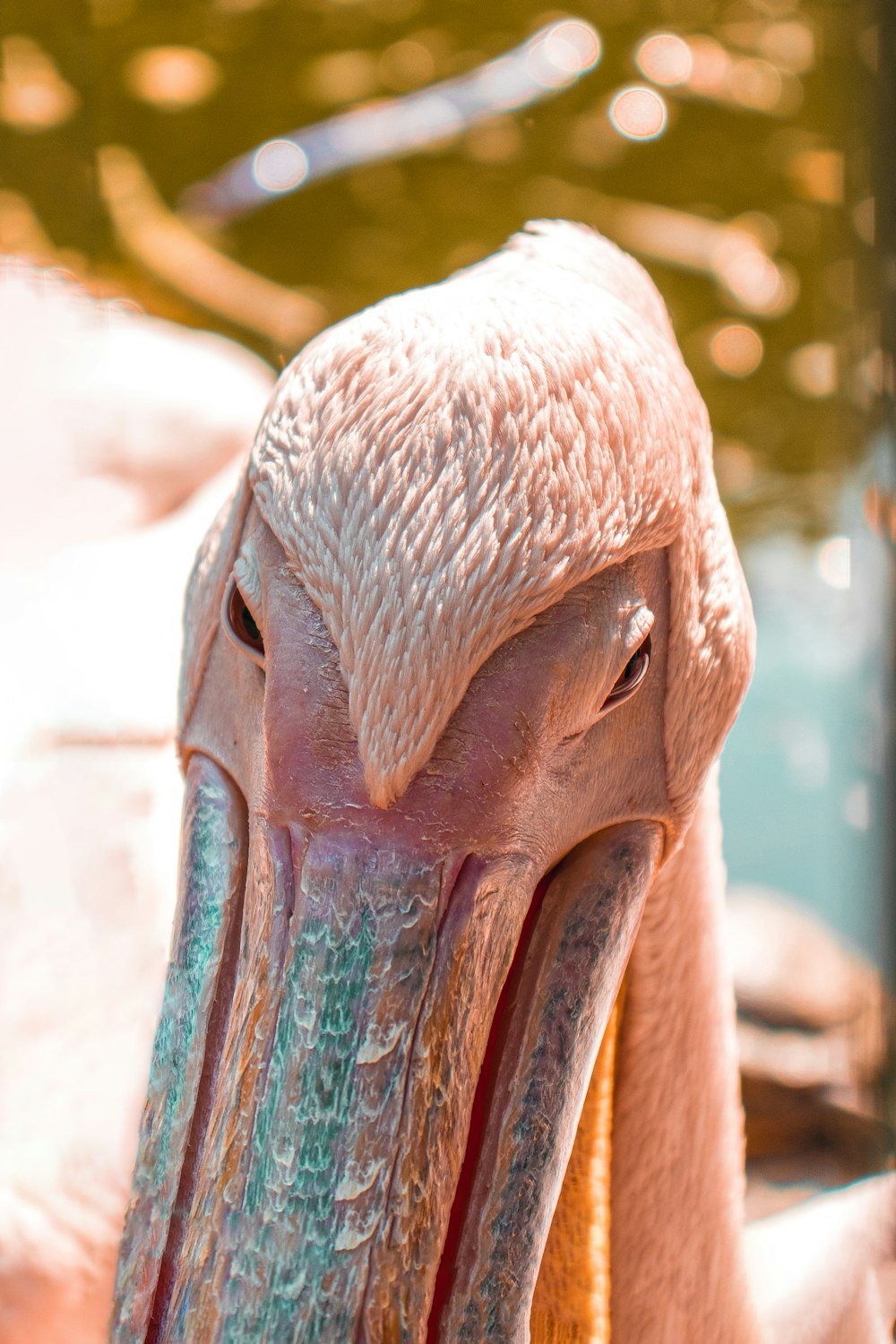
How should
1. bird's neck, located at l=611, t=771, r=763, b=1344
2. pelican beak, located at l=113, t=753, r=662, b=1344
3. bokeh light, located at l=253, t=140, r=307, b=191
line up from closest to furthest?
pelican beak, located at l=113, t=753, r=662, b=1344
bird's neck, located at l=611, t=771, r=763, b=1344
bokeh light, located at l=253, t=140, r=307, b=191

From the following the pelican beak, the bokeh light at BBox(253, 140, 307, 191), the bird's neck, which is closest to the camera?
the pelican beak

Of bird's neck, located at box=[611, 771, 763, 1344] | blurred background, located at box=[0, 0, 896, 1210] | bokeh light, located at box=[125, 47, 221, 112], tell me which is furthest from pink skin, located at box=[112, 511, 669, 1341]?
bokeh light, located at box=[125, 47, 221, 112]

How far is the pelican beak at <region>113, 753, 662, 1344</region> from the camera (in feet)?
1.50

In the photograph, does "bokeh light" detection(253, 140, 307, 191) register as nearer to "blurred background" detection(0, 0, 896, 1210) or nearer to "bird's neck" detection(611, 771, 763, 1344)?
"blurred background" detection(0, 0, 896, 1210)

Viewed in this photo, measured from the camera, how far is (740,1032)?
157 centimetres

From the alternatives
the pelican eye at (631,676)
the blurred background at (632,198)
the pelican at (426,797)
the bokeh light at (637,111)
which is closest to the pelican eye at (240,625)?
the pelican at (426,797)

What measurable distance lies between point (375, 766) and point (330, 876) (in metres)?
0.05

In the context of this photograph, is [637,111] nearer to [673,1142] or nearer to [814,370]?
[814,370]

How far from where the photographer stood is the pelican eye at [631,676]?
1.69 ft

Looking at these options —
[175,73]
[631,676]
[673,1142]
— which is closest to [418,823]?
[631,676]

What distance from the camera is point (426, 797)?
1.55ft

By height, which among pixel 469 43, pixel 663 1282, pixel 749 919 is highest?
pixel 469 43

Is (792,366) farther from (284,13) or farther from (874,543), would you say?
(284,13)

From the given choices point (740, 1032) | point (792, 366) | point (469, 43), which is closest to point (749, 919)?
point (740, 1032)
